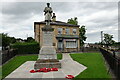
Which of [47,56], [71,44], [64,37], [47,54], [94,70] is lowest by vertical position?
[94,70]

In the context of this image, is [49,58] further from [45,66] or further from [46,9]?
[46,9]

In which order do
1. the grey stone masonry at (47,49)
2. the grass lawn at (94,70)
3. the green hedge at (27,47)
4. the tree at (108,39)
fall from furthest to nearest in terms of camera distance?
the tree at (108,39) < the green hedge at (27,47) < the grey stone masonry at (47,49) < the grass lawn at (94,70)

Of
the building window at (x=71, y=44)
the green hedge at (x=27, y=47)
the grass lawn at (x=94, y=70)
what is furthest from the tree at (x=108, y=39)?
the grass lawn at (x=94, y=70)

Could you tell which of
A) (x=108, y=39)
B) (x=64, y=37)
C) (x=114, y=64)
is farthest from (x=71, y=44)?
(x=108, y=39)

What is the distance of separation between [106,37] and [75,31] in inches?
1337

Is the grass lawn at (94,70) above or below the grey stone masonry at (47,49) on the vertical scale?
→ below

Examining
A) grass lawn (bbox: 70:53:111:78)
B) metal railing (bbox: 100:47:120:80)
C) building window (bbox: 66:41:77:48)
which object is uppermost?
building window (bbox: 66:41:77:48)

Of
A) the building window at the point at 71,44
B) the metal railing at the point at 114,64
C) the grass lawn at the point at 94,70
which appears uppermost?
the building window at the point at 71,44

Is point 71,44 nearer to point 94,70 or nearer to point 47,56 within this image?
point 47,56

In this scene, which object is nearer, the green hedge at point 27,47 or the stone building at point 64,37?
the green hedge at point 27,47

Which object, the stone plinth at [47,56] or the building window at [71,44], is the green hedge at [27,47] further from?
the stone plinth at [47,56]

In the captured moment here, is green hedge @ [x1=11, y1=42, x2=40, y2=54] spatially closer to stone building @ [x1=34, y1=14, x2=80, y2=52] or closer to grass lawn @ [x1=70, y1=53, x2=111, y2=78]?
stone building @ [x1=34, y1=14, x2=80, y2=52]

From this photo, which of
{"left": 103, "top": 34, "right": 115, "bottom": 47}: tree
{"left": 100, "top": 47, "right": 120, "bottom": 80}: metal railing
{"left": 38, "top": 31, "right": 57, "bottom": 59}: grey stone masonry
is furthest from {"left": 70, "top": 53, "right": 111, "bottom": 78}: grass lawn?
{"left": 103, "top": 34, "right": 115, "bottom": 47}: tree

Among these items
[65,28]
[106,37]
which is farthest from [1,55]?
[106,37]
